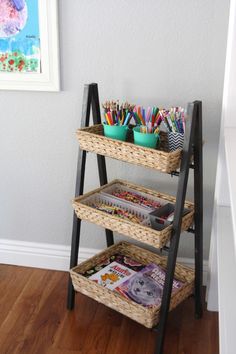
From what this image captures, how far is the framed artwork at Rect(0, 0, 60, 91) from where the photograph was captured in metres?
1.74

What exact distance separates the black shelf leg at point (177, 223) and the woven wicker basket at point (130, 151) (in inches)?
1.2

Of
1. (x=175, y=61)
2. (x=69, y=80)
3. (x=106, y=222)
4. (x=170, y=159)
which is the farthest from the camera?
(x=69, y=80)

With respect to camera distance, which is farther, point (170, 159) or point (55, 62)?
point (55, 62)

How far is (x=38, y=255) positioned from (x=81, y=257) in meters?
0.21

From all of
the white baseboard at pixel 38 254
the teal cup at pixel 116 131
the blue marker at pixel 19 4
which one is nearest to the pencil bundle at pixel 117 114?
the teal cup at pixel 116 131

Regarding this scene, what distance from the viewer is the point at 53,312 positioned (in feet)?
6.13

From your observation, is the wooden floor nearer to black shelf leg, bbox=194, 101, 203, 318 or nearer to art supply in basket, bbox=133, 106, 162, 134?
black shelf leg, bbox=194, 101, 203, 318

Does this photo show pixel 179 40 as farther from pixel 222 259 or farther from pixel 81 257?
pixel 81 257

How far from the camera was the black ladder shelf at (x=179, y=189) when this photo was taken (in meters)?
1.44

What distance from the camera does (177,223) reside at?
4.98ft

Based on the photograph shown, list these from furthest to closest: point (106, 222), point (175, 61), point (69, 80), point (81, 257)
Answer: point (81, 257) → point (69, 80) → point (175, 61) → point (106, 222)

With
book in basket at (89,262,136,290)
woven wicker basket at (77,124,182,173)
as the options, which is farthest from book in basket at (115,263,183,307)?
woven wicker basket at (77,124,182,173)

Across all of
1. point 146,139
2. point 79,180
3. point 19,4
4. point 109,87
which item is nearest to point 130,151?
point 146,139

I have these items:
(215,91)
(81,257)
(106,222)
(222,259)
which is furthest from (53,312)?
(215,91)
